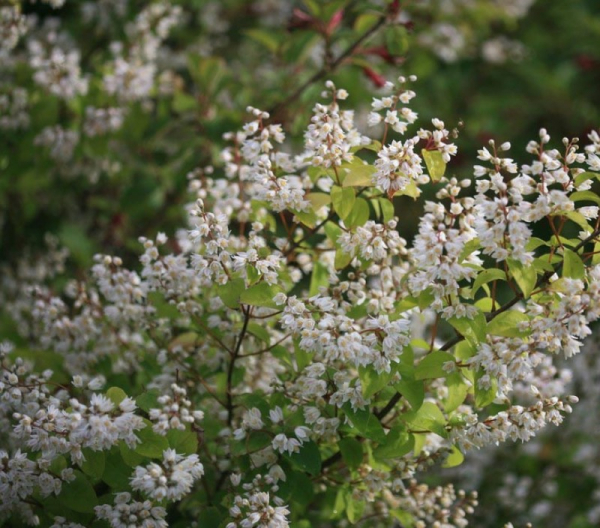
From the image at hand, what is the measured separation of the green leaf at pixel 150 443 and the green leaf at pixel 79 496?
0.74 feet

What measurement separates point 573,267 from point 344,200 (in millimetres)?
720

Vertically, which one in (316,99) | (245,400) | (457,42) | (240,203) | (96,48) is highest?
(457,42)

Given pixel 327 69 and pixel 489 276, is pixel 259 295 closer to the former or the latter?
pixel 489 276

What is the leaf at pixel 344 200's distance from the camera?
90.8 inches

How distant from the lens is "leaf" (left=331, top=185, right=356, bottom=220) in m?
2.31

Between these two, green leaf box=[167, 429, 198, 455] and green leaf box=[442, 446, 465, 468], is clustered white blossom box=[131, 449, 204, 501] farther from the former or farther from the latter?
green leaf box=[442, 446, 465, 468]

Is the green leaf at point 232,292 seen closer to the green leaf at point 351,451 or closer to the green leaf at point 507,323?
the green leaf at point 351,451

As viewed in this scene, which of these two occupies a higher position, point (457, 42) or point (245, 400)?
point (457, 42)

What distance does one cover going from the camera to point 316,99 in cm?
404

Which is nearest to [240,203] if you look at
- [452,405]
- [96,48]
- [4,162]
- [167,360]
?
[167,360]

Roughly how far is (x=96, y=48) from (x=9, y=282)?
5.43 feet

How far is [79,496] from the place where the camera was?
225 centimetres

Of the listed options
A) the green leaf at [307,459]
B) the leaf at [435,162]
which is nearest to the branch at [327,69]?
the leaf at [435,162]

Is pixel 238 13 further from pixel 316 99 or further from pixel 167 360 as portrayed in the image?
pixel 167 360
